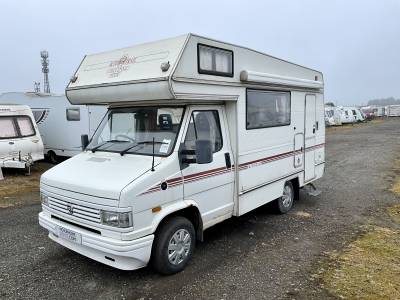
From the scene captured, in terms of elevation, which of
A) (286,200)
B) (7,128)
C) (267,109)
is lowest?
(286,200)

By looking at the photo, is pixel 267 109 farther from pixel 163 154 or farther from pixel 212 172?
pixel 163 154

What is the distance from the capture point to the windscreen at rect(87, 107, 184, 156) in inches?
196

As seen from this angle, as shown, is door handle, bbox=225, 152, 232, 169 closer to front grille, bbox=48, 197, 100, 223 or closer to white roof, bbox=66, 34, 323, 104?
white roof, bbox=66, 34, 323, 104

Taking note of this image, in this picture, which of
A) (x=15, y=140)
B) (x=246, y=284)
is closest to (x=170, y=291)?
(x=246, y=284)

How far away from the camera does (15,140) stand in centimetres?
1256

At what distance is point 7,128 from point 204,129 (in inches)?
384

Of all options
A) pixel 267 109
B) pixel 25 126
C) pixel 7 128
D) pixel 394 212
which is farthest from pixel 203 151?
pixel 25 126

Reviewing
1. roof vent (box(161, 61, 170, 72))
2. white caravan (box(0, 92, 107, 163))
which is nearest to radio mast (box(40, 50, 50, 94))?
white caravan (box(0, 92, 107, 163))

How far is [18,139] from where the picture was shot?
12.7 meters

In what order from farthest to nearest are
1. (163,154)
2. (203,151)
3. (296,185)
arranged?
(296,185) → (163,154) → (203,151)

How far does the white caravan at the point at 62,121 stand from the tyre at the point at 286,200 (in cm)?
803

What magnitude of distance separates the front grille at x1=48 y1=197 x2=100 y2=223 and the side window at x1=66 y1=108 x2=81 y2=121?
9.59 m

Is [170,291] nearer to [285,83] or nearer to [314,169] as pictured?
[285,83]

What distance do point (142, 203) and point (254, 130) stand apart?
8.39ft
